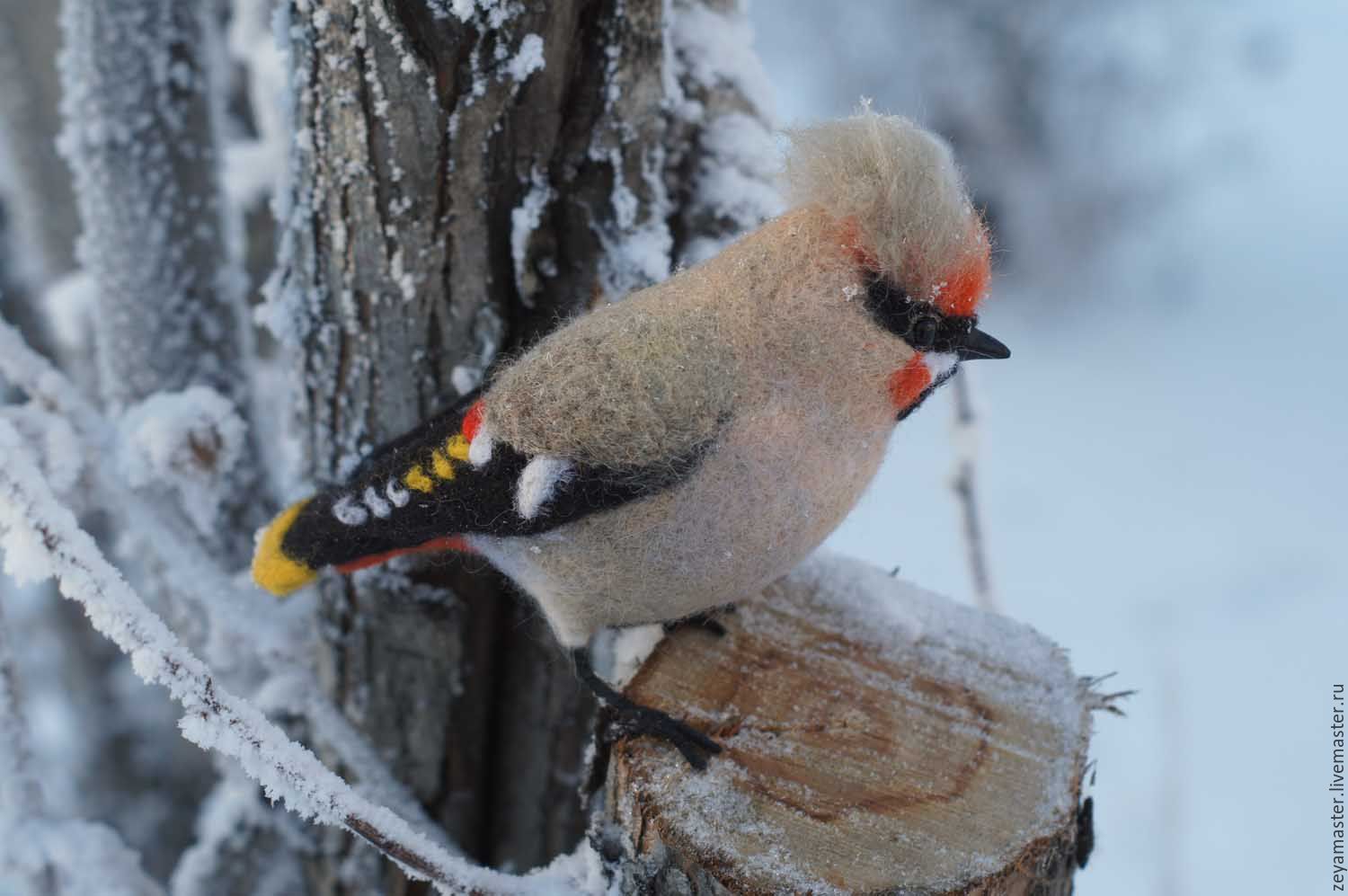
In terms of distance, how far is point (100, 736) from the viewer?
231cm

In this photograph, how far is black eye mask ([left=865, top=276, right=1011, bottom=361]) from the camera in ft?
2.67

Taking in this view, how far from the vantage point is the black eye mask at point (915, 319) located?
81 centimetres

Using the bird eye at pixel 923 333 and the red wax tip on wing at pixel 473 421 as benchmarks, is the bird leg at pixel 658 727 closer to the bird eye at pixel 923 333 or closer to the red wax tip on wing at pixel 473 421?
the red wax tip on wing at pixel 473 421

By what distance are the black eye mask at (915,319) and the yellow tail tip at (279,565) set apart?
0.55 meters

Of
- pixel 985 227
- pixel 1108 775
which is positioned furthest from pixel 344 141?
pixel 1108 775

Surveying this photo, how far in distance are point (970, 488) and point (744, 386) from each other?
582 mm

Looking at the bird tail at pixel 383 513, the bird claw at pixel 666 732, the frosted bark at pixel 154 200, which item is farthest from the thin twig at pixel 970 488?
the frosted bark at pixel 154 200

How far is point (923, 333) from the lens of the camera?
82 centimetres

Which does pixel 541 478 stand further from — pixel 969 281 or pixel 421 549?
pixel 969 281

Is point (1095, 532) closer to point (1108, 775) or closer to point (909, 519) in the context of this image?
point (909, 519)

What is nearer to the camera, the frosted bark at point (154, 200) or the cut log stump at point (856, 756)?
the cut log stump at point (856, 756)

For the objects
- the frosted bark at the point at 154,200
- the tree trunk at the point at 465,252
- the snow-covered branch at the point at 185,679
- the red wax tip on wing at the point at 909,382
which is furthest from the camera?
the frosted bark at the point at 154,200

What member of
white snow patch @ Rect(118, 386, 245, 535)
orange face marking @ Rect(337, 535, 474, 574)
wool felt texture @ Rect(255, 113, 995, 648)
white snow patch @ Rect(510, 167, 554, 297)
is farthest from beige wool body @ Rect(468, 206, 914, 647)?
white snow patch @ Rect(118, 386, 245, 535)

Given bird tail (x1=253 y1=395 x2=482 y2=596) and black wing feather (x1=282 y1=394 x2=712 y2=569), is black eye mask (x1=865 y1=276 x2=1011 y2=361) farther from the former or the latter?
bird tail (x1=253 y1=395 x2=482 y2=596)
